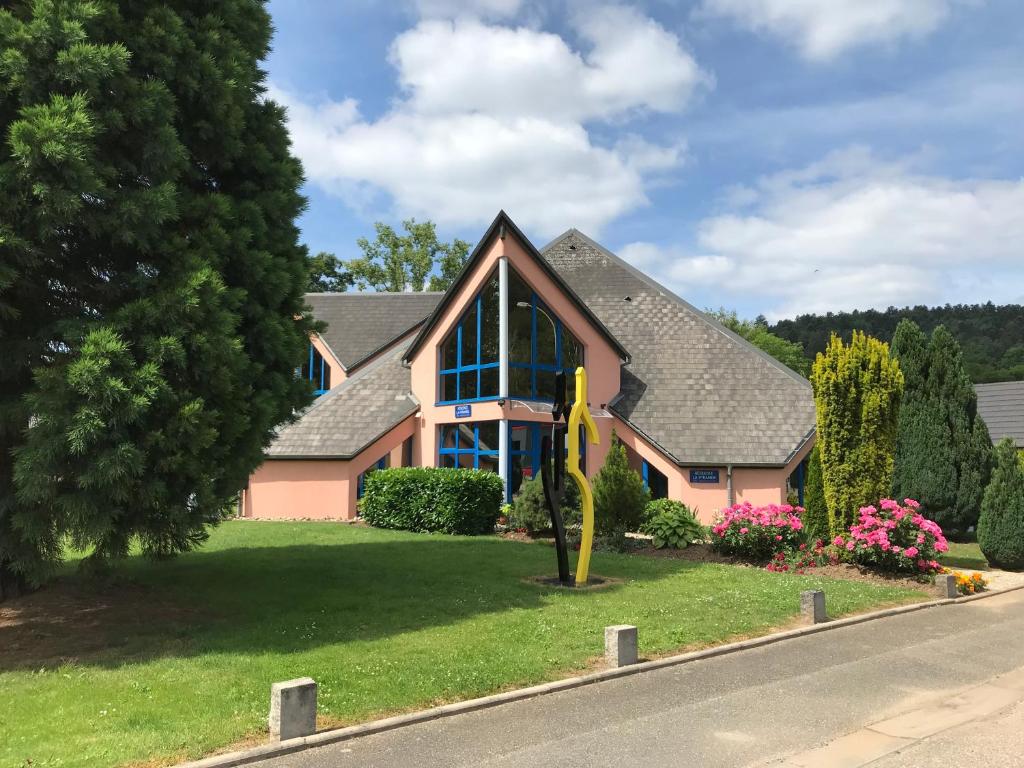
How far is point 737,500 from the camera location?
2055 cm

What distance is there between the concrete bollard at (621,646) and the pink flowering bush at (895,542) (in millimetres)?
7242

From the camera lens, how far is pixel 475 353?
853 inches

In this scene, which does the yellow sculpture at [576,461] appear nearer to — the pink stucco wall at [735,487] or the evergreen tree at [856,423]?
the evergreen tree at [856,423]

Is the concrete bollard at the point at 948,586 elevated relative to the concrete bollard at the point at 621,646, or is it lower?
→ lower

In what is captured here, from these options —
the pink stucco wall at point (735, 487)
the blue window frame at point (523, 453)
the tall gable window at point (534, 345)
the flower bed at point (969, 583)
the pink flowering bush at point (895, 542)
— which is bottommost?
the flower bed at point (969, 583)

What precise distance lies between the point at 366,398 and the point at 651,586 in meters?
13.9

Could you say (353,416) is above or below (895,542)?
above

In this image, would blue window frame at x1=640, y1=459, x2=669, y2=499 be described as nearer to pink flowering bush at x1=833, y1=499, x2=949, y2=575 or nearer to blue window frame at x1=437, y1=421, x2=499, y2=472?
blue window frame at x1=437, y1=421, x2=499, y2=472

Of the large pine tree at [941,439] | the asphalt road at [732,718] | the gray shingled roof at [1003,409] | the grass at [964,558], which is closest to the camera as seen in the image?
the asphalt road at [732,718]

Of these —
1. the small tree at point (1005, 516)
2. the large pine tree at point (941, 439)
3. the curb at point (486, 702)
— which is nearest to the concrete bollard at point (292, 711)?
the curb at point (486, 702)

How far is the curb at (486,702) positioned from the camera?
527 cm

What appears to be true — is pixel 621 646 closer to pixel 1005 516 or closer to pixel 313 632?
pixel 313 632

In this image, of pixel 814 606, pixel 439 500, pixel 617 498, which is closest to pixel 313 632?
pixel 814 606

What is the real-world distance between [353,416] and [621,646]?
1627 cm
